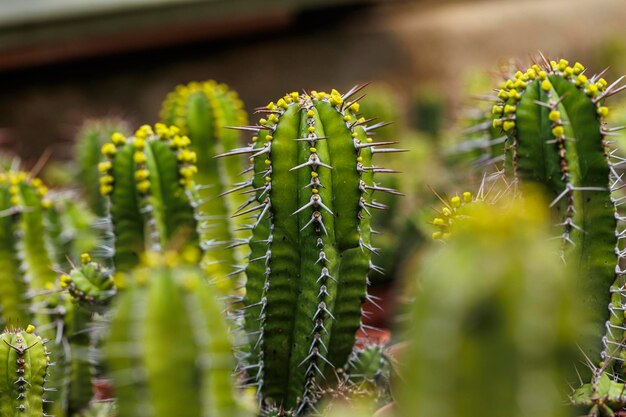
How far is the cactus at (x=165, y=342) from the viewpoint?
4.26 ft

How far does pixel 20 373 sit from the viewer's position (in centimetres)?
187

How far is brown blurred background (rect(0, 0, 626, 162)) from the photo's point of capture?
227 inches

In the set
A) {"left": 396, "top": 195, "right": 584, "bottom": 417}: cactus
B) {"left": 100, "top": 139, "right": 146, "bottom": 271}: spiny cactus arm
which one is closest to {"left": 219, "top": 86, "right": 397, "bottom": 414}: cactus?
{"left": 100, "top": 139, "right": 146, "bottom": 271}: spiny cactus arm

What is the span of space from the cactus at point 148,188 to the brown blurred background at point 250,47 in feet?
10.9

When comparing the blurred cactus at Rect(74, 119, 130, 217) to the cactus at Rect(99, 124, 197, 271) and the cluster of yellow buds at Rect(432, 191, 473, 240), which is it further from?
the cluster of yellow buds at Rect(432, 191, 473, 240)

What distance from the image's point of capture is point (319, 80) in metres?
6.45

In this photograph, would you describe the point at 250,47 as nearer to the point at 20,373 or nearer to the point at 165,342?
the point at 20,373

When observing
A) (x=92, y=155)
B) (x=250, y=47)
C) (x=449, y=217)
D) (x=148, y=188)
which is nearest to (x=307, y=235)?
(x=449, y=217)

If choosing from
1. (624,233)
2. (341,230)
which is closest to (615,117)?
(624,233)

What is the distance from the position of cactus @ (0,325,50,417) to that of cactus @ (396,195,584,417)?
104cm

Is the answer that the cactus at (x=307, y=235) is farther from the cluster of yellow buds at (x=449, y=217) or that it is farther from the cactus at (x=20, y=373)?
the cactus at (x=20, y=373)

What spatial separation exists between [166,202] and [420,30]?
15.8ft

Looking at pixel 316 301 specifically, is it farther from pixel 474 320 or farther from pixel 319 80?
pixel 319 80

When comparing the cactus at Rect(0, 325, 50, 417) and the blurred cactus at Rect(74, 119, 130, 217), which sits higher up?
the blurred cactus at Rect(74, 119, 130, 217)
